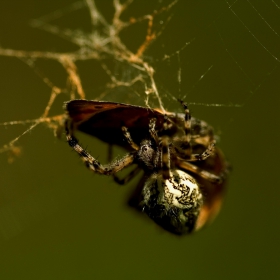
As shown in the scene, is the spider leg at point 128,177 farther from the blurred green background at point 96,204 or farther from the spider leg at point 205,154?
the blurred green background at point 96,204

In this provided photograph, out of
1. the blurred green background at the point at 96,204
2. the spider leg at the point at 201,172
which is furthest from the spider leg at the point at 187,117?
the blurred green background at the point at 96,204

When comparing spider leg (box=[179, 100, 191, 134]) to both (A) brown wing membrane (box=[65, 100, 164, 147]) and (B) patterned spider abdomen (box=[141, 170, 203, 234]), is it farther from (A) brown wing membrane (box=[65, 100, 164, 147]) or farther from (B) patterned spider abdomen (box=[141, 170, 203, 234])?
(B) patterned spider abdomen (box=[141, 170, 203, 234])

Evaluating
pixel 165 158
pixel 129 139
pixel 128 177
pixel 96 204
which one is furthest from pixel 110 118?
pixel 96 204

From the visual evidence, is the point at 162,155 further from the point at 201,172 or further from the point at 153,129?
the point at 201,172

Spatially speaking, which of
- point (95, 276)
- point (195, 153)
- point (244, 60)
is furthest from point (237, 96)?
point (95, 276)

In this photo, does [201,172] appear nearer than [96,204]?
Yes

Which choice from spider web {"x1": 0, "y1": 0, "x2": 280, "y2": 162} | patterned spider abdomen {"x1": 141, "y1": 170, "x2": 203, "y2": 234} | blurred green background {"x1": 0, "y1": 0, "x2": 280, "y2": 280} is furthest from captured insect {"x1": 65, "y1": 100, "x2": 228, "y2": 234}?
blurred green background {"x1": 0, "y1": 0, "x2": 280, "y2": 280}

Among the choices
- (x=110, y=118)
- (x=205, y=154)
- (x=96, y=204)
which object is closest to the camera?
(x=110, y=118)
